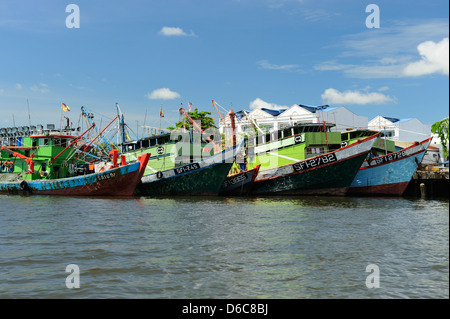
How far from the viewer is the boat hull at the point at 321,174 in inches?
1185

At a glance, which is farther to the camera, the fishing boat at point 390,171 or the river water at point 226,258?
the fishing boat at point 390,171

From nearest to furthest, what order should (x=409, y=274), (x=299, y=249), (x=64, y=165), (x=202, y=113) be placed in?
(x=409, y=274)
(x=299, y=249)
(x=64, y=165)
(x=202, y=113)

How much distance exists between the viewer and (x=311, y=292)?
6.99m

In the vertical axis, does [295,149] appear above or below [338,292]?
above

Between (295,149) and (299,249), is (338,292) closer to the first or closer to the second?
(299,249)

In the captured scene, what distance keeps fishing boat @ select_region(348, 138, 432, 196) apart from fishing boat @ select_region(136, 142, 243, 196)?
35.4 feet

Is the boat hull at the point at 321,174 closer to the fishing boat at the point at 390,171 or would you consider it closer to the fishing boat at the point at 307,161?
the fishing boat at the point at 307,161

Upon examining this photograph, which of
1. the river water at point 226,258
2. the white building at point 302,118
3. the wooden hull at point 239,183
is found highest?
the white building at point 302,118

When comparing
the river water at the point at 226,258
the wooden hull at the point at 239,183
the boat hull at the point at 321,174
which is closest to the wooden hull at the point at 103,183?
the wooden hull at the point at 239,183

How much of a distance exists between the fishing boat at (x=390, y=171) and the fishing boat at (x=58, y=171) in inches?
704

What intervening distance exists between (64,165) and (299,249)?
33.1 metres
